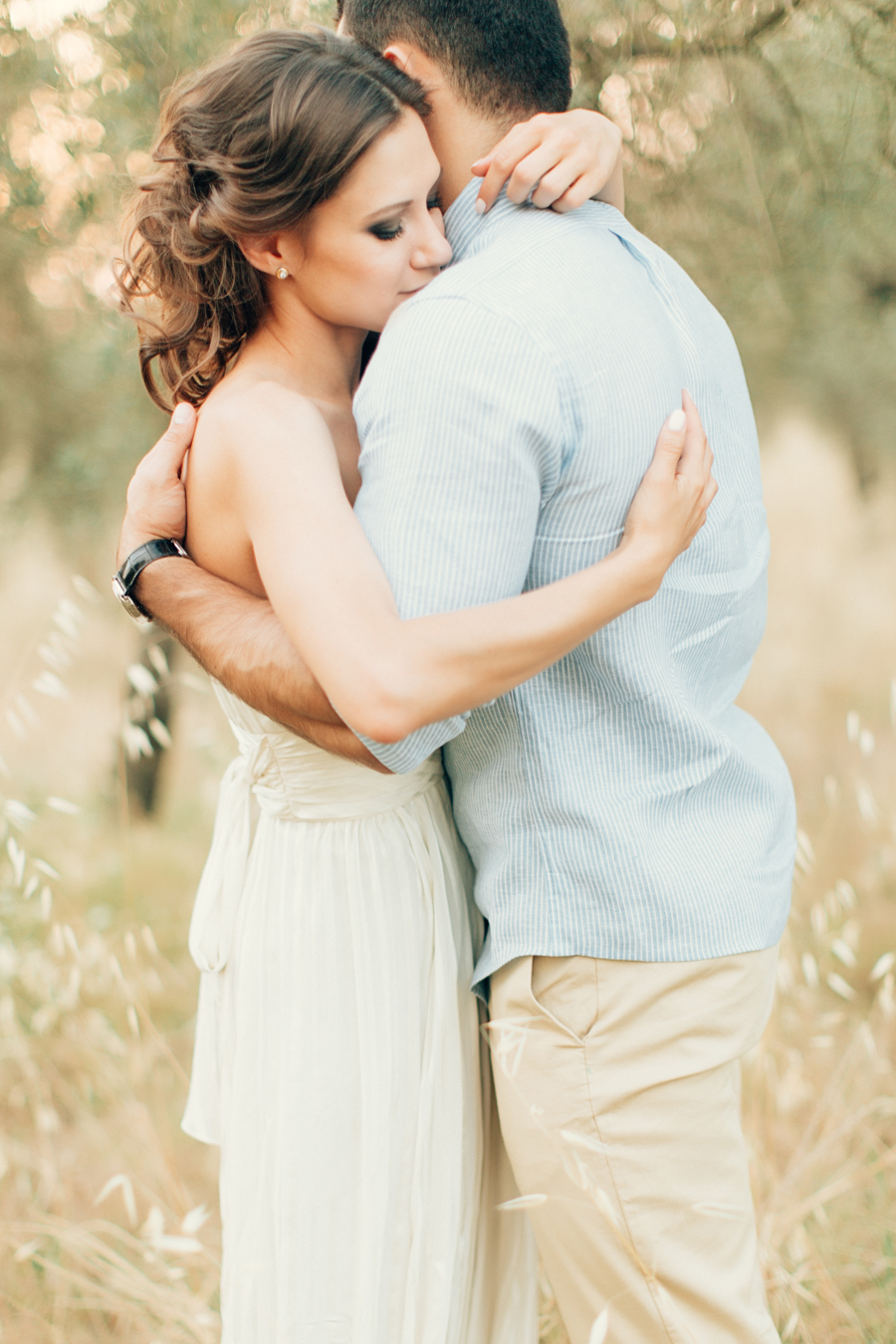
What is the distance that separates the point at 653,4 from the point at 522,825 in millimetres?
1730

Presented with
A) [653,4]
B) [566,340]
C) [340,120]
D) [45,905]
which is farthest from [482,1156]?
[653,4]

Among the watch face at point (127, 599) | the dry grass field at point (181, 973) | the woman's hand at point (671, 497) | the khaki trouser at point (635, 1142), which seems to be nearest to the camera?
the woman's hand at point (671, 497)

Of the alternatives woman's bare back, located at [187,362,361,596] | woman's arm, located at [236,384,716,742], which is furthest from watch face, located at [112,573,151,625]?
woman's arm, located at [236,384,716,742]

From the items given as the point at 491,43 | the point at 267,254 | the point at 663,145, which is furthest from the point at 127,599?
the point at 663,145

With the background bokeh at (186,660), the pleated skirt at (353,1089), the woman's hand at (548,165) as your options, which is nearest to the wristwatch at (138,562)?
the pleated skirt at (353,1089)

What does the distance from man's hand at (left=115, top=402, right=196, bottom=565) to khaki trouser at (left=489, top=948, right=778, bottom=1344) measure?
29.4 inches

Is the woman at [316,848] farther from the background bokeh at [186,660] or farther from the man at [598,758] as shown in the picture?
the background bokeh at [186,660]

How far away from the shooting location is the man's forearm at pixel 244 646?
115 cm

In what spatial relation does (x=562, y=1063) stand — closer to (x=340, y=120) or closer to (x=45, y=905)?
(x=45, y=905)

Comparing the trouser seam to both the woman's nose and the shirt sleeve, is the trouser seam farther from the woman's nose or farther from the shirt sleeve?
Answer: the woman's nose

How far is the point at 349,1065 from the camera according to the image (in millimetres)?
1379

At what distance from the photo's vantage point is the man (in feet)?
3.60

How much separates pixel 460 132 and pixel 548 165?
23 cm

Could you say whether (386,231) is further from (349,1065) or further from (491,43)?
(349,1065)
